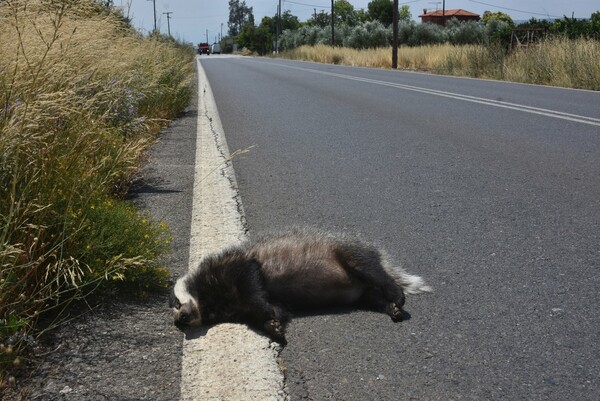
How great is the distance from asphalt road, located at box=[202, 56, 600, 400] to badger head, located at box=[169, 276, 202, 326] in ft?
1.45

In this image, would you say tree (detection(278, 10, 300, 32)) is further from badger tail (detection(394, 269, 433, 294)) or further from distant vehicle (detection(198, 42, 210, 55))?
badger tail (detection(394, 269, 433, 294))

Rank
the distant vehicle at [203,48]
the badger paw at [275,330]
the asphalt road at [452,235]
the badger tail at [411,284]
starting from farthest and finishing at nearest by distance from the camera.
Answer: the distant vehicle at [203,48] < the badger tail at [411,284] < the badger paw at [275,330] < the asphalt road at [452,235]

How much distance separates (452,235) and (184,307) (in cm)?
228

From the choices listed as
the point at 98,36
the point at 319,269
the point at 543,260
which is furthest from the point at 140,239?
the point at 98,36

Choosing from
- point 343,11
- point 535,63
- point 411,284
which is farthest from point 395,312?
point 343,11

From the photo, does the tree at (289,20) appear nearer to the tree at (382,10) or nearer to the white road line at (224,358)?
the tree at (382,10)

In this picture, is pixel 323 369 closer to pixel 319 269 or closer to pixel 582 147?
pixel 319 269

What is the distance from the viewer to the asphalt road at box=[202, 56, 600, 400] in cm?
324

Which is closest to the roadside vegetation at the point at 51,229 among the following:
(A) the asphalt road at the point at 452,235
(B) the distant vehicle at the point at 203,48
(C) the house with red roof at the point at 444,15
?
(A) the asphalt road at the point at 452,235

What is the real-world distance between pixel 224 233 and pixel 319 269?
42.4 inches

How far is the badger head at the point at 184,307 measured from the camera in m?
3.68

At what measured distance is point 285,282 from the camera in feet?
14.0

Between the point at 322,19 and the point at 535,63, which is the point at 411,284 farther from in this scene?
the point at 322,19

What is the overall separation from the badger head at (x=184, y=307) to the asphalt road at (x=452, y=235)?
0.44 metres
